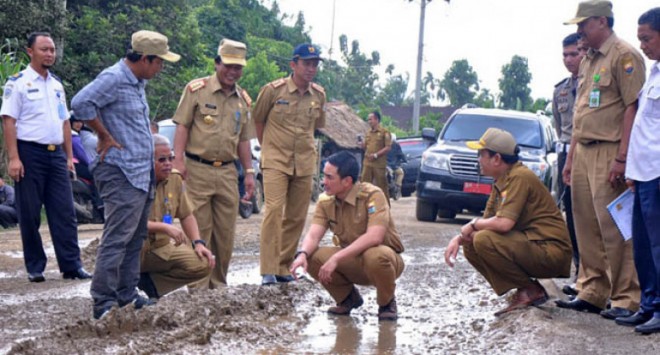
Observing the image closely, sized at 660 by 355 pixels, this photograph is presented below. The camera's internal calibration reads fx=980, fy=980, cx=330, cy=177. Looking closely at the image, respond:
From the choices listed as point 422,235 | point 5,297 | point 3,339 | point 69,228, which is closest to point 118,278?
point 3,339

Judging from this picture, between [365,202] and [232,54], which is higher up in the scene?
[232,54]

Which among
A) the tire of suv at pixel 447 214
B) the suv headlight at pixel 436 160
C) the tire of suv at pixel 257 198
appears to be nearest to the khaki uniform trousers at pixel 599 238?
the suv headlight at pixel 436 160

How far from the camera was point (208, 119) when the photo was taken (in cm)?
764

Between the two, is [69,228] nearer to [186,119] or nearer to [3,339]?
[186,119]

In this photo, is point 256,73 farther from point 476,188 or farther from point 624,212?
point 624,212

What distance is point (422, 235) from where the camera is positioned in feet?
41.8

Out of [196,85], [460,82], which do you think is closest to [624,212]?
[196,85]

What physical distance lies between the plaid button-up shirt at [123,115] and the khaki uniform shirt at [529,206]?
92.2 inches

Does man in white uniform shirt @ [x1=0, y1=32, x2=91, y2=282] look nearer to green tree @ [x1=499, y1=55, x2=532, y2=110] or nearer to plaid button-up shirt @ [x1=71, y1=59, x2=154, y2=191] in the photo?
plaid button-up shirt @ [x1=71, y1=59, x2=154, y2=191]

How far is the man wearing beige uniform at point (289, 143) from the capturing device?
823cm

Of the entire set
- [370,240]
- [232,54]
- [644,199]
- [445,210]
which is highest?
[232,54]

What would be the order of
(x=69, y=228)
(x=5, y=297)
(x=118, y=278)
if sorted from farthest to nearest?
1. (x=69, y=228)
2. (x=5, y=297)
3. (x=118, y=278)

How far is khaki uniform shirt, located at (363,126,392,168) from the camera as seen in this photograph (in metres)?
18.3

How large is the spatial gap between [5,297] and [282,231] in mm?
2329
